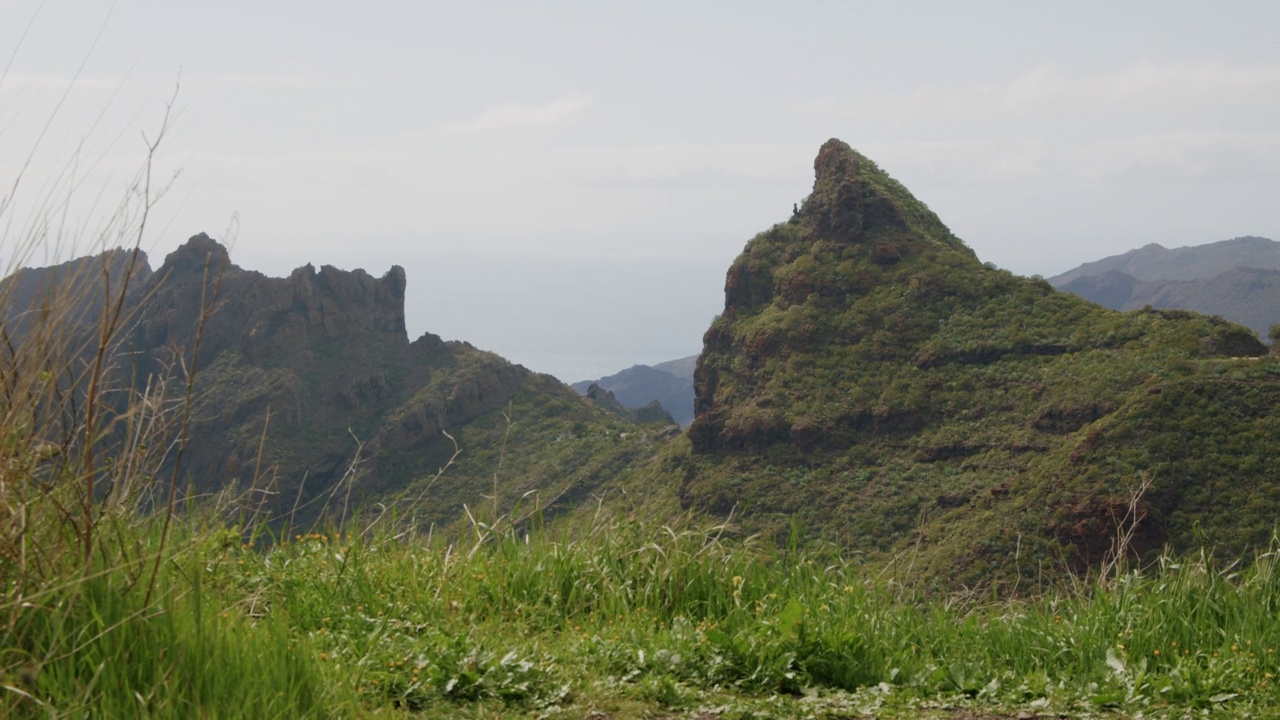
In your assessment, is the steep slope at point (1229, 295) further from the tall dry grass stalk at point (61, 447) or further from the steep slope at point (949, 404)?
the tall dry grass stalk at point (61, 447)

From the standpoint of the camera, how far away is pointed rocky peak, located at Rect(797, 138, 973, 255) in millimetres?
61625

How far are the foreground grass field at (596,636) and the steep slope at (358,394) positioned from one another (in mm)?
56177

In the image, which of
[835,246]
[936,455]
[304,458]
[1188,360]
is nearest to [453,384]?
[304,458]

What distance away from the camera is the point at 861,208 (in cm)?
6194

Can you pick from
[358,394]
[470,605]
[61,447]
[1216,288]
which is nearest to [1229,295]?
[1216,288]

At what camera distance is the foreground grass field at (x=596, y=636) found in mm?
3010

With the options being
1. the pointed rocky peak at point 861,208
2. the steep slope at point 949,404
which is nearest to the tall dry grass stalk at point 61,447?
the steep slope at point 949,404

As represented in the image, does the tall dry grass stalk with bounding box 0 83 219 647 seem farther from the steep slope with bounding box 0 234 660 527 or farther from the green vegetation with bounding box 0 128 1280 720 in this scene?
the steep slope with bounding box 0 234 660 527

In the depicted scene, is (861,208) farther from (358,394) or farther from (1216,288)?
(1216,288)

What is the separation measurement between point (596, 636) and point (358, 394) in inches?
3075

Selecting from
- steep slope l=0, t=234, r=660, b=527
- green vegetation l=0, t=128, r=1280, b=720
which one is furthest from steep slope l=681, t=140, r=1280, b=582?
green vegetation l=0, t=128, r=1280, b=720

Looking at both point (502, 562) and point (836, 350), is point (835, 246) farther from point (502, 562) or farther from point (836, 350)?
point (502, 562)

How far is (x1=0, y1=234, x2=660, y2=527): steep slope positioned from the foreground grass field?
56.2 m

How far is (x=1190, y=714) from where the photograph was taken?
3703 mm
